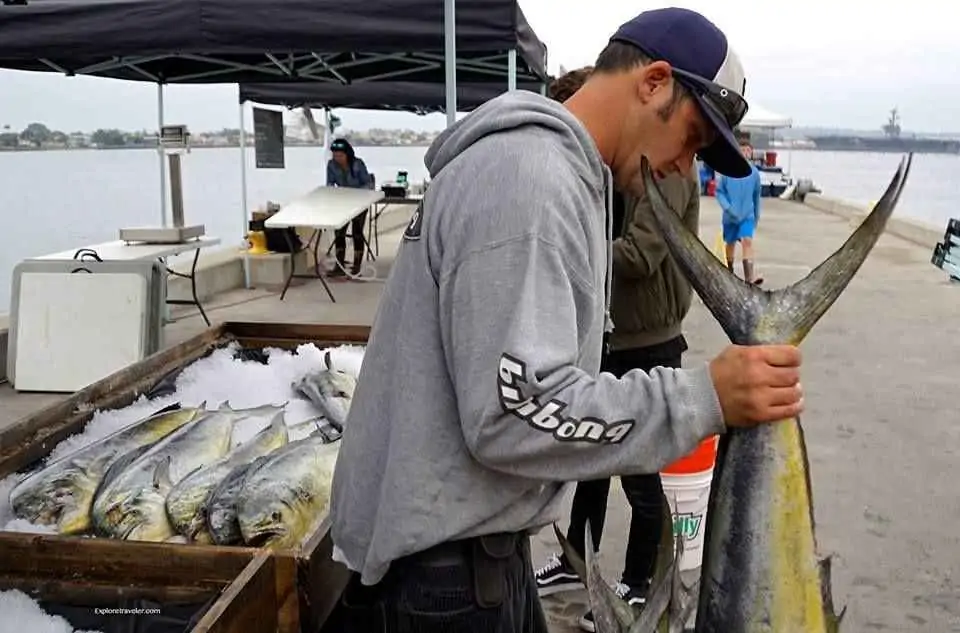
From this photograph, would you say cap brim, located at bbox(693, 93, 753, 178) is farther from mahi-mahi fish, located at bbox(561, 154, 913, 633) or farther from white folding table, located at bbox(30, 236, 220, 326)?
white folding table, located at bbox(30, 236, 220, 326)

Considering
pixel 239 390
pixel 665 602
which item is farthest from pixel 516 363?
pixel 239 390

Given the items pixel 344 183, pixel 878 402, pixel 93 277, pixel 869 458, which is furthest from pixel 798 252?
pixel 93 277

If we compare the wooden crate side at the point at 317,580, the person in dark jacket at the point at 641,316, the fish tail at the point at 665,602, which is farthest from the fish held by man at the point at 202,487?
the fish tail at the point at 665,602

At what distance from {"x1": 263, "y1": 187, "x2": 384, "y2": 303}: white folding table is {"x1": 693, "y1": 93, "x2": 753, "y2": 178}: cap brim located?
23.9 feet

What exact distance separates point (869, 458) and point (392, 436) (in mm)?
4790

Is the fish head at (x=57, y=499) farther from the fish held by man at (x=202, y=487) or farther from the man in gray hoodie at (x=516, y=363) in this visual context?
the man in gray hoodie at (x=516, y=363)

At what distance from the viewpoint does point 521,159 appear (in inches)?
55.8

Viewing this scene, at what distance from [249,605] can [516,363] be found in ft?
3.81

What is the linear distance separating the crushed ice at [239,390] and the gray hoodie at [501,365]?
6.50 ft

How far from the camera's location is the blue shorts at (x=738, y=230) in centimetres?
1091

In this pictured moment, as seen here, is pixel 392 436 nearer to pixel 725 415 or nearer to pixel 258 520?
pixel 725 415

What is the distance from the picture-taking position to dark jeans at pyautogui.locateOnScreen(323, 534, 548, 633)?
5.33 feet

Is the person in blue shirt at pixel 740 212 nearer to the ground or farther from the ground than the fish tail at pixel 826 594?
farther from the ground

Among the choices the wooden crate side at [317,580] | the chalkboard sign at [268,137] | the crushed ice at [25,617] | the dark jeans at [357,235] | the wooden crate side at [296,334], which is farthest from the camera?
the dark jeans at [357,235]
